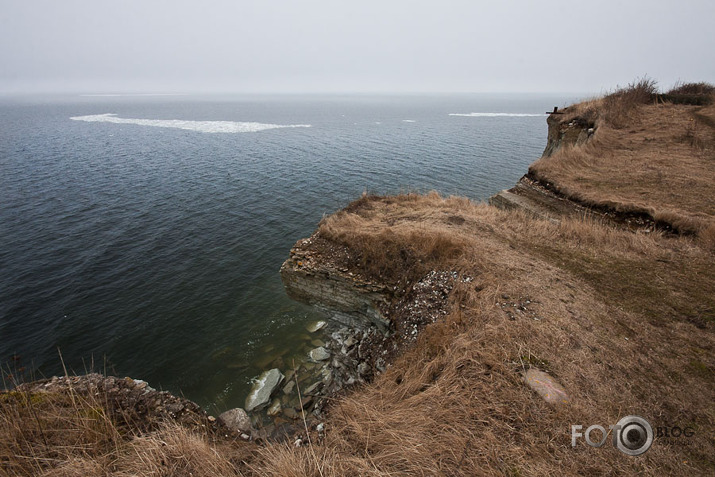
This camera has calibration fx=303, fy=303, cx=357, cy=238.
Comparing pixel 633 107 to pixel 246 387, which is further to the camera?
pixel 633 107

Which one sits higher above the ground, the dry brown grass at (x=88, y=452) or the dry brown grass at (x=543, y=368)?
the dry brown grass at (x=543, y=368)

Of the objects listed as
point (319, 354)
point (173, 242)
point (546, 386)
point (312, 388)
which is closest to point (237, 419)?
point (312, 388)

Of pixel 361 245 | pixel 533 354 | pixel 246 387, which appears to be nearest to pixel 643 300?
pixel 533 354

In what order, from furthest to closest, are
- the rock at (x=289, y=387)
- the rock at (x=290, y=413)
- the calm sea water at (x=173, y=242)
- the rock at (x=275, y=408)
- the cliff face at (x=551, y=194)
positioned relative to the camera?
1. the cliff face at (x=551, y=194)
2. the calm sea water at (x=173, y=242)
3. the rock at (x=289, y=387)
4. the rock at (x=275, y=408)
5. the rock at (x=290, y=413)

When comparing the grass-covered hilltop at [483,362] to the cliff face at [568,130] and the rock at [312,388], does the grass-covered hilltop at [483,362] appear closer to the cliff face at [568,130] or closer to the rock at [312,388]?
the rock at [312,388]

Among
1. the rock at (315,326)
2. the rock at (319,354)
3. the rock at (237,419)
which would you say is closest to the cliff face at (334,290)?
the rock at (315,326)

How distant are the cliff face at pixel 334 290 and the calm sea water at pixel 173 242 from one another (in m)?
1.55

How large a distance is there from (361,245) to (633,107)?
28.4 meters

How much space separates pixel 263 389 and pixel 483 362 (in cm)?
795

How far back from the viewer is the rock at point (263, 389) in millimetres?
10259

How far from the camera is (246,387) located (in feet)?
36.6

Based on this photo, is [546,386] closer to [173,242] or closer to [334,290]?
[334,290]

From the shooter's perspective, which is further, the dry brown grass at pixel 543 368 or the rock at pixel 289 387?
the rock at pixel 289 387

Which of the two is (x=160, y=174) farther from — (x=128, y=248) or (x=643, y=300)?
(x=643, y=300)
